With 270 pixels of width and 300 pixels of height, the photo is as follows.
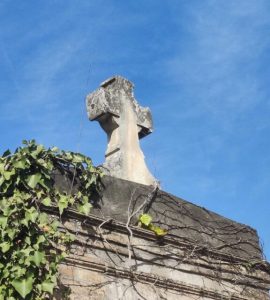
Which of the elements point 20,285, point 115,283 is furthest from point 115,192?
point 20,285

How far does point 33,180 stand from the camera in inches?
195

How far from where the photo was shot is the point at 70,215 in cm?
508

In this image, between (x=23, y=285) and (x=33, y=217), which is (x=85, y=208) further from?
(x=23, y=285)

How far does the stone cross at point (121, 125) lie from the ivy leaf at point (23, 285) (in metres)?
1.90

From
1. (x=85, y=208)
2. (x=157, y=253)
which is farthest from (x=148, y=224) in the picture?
(x=85, y=208)

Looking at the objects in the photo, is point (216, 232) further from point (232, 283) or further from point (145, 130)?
point (145, 130)

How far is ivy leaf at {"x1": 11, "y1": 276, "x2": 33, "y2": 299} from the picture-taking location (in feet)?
14.9

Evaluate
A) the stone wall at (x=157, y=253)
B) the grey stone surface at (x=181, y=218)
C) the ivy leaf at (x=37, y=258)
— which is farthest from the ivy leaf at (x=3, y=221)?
the grey stone surface at (x=181, y=218)

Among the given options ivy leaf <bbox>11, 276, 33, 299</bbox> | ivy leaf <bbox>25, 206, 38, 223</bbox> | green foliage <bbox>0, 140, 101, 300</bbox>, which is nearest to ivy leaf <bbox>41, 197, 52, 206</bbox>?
green foliage <bbox>0, 140, 101, 300</bbox>

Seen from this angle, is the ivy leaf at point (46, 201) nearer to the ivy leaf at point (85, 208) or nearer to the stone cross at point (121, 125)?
the ivy leaf at point (85, 208)

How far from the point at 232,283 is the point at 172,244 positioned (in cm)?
74

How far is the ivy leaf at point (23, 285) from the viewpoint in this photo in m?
4.55

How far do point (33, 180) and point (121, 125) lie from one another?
183 cm

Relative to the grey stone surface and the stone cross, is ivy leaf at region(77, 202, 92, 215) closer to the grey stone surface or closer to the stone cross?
the grey stone surface
